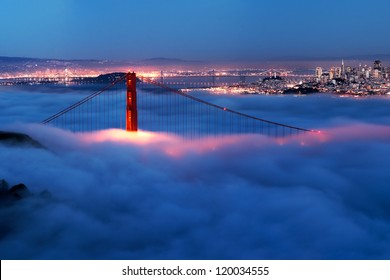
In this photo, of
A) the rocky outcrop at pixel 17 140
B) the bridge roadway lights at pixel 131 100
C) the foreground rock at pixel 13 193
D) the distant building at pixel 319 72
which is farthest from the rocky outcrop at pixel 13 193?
the distant building at pixel 319 72

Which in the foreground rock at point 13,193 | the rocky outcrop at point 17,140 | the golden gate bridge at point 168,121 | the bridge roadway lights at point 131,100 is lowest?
the golden gate bridge at point 168,121

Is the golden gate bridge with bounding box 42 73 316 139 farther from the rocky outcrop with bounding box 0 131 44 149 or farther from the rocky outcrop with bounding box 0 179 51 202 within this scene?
the rocky outcrop with bounding box 0 179 51 202

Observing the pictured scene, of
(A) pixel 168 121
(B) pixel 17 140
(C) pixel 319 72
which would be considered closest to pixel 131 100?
(B) pixel 17 140

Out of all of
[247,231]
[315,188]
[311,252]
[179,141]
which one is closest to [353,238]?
[311,252]

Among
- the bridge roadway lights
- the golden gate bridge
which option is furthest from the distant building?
the bridge roadway lights

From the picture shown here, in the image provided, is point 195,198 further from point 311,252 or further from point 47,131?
point 47,131

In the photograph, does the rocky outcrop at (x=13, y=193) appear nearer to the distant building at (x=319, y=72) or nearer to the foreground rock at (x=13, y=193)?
the foreground rock at (x=13, y=193)

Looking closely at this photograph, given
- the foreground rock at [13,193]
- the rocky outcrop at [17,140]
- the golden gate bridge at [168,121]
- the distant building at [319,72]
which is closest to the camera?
the foreground rock at [13,193]
